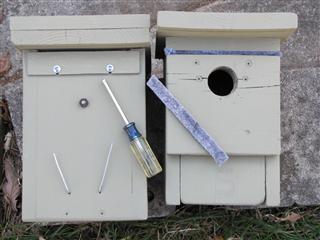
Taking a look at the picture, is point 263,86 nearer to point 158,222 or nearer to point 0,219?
point 158,222

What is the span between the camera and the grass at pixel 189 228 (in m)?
2.40

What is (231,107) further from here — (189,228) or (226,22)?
→ (189,228)

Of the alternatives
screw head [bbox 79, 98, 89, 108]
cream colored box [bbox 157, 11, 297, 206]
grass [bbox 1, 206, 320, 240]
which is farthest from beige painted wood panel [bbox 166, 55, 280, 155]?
grass [bbox 1, 206, 320, 240]

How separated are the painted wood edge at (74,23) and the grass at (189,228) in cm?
102

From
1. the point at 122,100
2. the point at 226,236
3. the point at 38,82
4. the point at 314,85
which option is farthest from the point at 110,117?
the point at 314,85

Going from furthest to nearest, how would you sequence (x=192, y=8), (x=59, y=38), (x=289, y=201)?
1. (x=192, y=8)
2. (x=289, y=201)
3. (x=59, y=38)

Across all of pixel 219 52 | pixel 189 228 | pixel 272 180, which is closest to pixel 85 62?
pixel 219 52

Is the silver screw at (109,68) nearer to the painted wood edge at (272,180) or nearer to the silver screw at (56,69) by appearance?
the silver screw at (56,69)

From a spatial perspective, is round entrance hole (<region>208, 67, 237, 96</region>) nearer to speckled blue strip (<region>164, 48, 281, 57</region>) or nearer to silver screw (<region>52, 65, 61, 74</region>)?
speckled blue strip (<region>164, 48, 281, 57</region>)

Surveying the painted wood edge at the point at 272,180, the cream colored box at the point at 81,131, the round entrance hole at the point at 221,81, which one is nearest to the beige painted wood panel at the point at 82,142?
the cream colored box at the point at 81,131

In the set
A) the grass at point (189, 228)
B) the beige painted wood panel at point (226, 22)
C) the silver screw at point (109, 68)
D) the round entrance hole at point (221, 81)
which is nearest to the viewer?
the beige painted wood panel at point (226, 22)

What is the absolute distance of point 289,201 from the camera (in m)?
2.40

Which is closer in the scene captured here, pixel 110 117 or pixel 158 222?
pixel 110 117

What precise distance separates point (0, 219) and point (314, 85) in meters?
1.66
